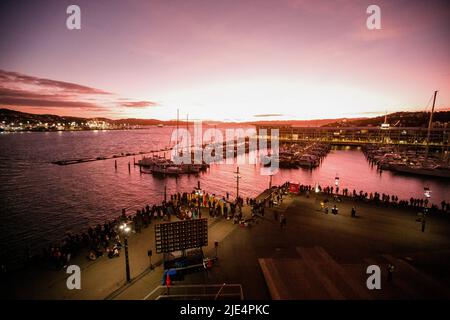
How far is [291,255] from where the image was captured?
1655cm

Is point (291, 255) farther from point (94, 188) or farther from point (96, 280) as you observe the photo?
point (94, 188)

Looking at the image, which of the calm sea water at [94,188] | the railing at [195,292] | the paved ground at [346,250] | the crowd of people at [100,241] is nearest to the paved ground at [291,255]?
the paved ground at [346,250]

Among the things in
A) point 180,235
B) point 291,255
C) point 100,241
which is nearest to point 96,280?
point 100,241

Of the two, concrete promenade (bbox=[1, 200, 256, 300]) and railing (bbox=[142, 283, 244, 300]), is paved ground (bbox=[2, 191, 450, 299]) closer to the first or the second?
concrete promenade (bbox=[1, 200, 256, 300])

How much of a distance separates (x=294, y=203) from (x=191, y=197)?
1243cm

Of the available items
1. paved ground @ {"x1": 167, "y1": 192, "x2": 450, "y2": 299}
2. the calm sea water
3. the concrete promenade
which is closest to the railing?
paved ground @ {"x1": 167, "y1": 192, "x2": 450, "y2": 299}

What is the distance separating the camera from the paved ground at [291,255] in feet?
44.1

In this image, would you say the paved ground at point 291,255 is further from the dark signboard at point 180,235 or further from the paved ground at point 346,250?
the dark signboard at point 180,235

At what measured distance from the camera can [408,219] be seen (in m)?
23.3

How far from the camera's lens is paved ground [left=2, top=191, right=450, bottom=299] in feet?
44.1

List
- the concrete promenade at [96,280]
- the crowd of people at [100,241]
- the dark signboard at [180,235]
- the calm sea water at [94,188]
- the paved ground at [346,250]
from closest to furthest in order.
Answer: the paved ground at [346,250]
the concrete promenade at [96,280]
the dark signboard at [180,235]
the crowd of people at [100,241]
the calm sea water at [94,188]
